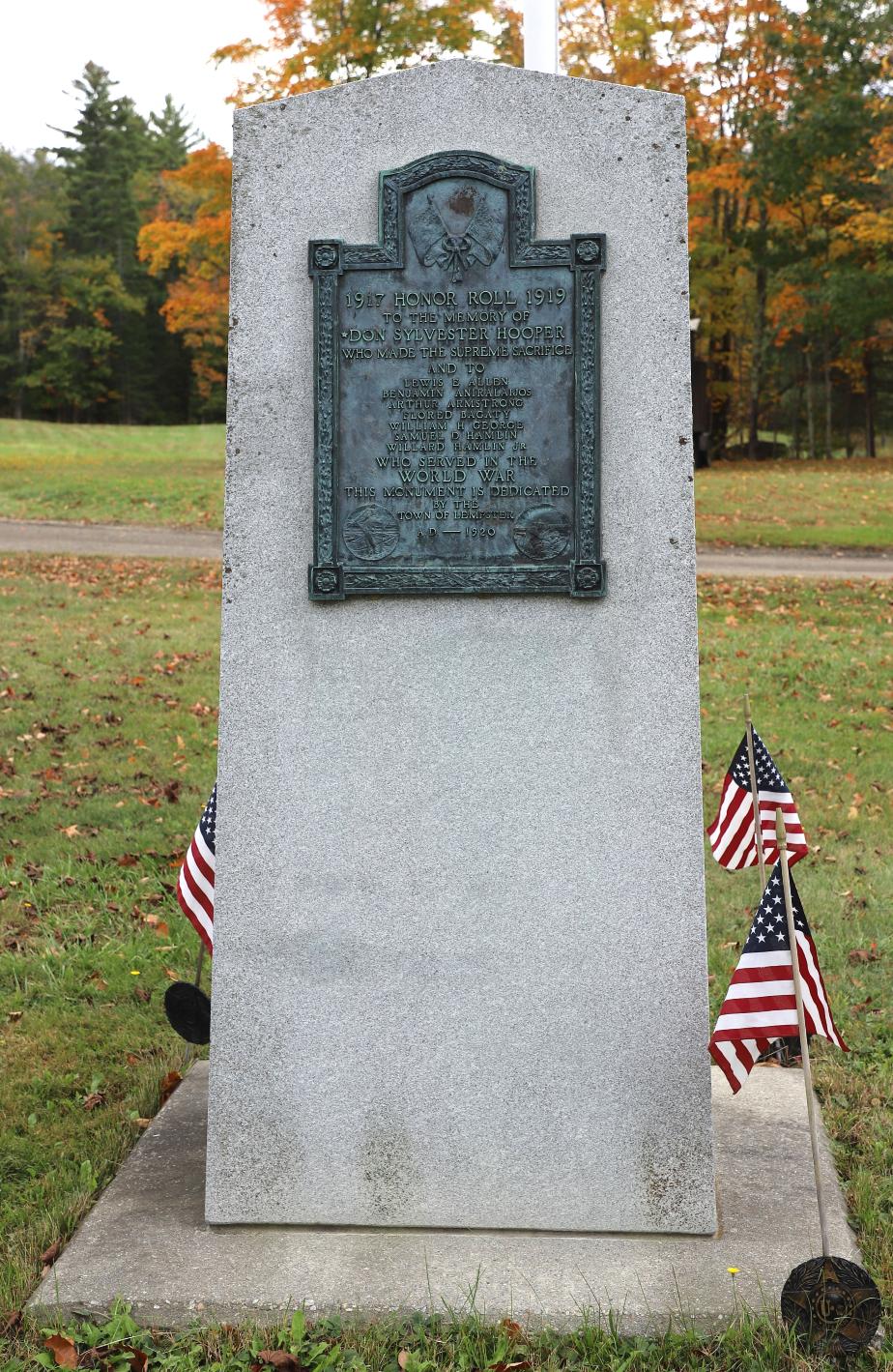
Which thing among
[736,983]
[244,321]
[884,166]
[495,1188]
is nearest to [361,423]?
[244,321]

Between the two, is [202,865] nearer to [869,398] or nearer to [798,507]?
[798,507]

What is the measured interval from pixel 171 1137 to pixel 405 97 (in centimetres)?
321

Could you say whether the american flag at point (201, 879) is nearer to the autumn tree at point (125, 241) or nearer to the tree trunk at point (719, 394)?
the tree trunk at point (719, 394)

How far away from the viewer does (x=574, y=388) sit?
11.5 ft

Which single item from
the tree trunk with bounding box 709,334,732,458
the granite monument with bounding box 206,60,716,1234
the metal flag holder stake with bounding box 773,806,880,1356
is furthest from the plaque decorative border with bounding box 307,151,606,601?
the tree trunk with bounding box 709,334,732,458

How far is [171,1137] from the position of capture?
4234 millimetres

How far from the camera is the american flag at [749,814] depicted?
4.22m

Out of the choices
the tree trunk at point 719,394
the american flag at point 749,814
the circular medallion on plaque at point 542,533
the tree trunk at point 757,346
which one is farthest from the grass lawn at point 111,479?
the circular medallion on plaque at point 542,533

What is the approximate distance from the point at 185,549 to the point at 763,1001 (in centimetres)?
1617

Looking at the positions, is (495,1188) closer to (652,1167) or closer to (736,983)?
(652,1167)

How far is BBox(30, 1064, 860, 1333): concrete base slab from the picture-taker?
10.9 feet

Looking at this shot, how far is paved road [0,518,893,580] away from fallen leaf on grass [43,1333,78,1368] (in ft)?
45.3

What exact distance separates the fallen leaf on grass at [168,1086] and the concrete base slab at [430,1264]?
0.62 m

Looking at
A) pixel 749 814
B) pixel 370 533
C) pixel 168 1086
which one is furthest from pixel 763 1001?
pixel 168 1086
